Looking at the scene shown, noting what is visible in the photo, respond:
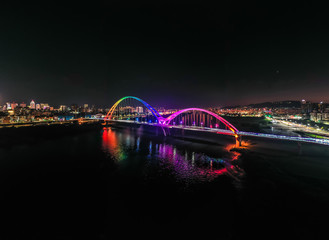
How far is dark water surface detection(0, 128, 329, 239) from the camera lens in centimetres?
1168

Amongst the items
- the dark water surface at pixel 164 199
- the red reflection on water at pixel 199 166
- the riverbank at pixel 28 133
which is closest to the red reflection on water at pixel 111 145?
the dark water surface at pixel 164 199

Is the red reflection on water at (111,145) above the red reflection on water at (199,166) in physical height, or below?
above

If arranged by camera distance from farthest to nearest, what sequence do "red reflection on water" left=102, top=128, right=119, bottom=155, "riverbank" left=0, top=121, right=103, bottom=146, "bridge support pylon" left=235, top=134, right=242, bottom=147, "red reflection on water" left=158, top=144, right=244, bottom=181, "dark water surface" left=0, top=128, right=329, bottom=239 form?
"riverbank" left=0, top=121, right=103, bottom=146 → "bridge support pylon" left=235, top=134, right=242, bottom=147 → "red reflection on water" left=102, top=128, right=119, bottom=155 → "red reflection on water" left=158, top=144, right=244, bottom=181 → "dark water surface" left=0, top=128, right=329, bottom=239

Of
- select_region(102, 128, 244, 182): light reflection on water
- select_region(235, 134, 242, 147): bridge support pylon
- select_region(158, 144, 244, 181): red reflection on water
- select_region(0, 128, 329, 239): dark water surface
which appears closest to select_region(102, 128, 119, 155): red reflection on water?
select_region(102, 128, 244, 182): light reflection on water

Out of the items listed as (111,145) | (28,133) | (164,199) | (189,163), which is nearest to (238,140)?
(189,163)

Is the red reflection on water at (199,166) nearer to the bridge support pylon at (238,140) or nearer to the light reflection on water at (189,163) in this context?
the light reflection on water at (189,163)

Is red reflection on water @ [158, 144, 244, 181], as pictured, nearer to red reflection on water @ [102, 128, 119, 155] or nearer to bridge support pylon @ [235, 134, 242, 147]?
bridge support pylon @ [235, 134, 242, 147]

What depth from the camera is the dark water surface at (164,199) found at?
11680 millimetres

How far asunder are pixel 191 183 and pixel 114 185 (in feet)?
30.2

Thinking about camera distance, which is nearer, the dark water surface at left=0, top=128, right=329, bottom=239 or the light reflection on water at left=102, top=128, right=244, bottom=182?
the dark water surface at left=0, top=128, right=329, bottom=239

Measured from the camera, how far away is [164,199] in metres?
15.4

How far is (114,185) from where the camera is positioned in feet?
60.6

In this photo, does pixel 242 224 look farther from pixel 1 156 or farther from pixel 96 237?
pixel 1 156

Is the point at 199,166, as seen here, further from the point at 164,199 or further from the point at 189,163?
the point at 164,199
